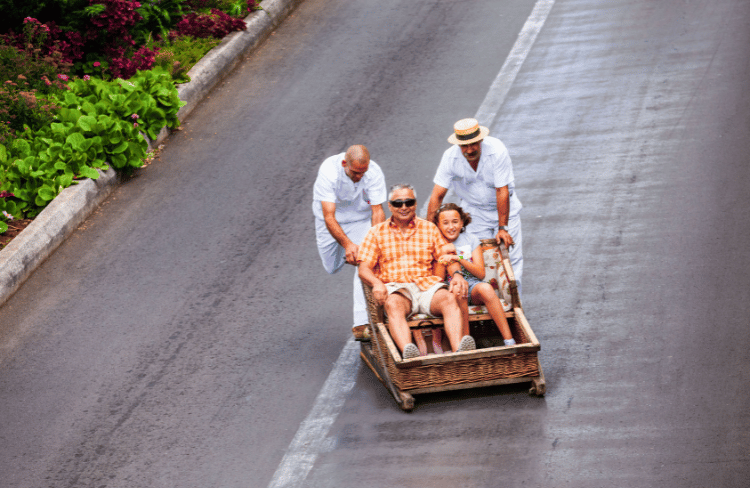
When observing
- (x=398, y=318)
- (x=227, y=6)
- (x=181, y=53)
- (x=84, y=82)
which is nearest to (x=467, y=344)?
(x=398, y=318)

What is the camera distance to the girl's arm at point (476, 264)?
7.70 meters

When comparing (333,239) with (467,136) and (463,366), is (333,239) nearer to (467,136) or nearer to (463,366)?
(467,136)

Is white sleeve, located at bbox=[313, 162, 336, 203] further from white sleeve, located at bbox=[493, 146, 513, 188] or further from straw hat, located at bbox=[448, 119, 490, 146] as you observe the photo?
white sleeve, located at bbox=[493, 146, 513, 188]

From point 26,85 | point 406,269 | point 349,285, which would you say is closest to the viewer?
point 406,269

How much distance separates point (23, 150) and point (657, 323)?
23.9 ft

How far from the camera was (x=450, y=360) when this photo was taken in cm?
706

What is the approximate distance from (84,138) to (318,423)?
5612 millimetres

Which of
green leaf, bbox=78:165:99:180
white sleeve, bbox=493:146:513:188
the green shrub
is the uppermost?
white sleeve, bbox=493:146:513:188

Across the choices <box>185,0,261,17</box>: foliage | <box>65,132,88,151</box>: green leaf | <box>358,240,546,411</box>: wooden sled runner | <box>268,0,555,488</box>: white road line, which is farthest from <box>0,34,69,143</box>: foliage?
<box>358,240,546,411</box>: wooden sled runner

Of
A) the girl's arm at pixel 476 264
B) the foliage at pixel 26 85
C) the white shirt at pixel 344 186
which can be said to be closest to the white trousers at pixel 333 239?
the white shirt at pixel 344 186

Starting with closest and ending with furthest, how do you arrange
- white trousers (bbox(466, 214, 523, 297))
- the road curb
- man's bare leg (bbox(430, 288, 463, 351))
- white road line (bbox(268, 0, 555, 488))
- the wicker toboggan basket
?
white road line (bbox(268, 0, 555, 488)) → the wicker toboggan basket → man's bare leg (bbox(430, 288, 463, 351)) → white trousers (bbox(466, 214, 523, 297)) → the road curb

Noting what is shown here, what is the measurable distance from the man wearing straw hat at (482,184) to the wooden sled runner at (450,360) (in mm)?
530

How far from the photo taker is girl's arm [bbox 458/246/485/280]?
7699 mm

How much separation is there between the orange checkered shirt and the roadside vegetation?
4.67 metres
